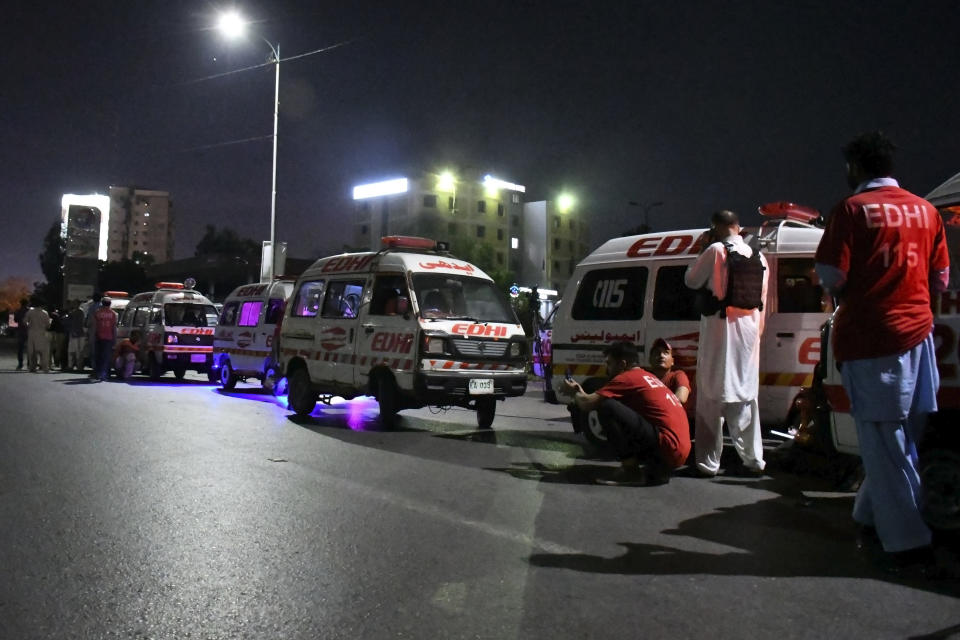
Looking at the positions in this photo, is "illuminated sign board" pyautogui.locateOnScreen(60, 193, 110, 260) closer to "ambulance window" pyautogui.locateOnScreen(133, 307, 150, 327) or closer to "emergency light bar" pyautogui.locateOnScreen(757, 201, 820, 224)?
"ambulance window" pyautogui.locateOnScreen(133, 307, 150, 327)

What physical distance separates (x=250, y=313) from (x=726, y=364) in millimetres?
11700

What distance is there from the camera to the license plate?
32.2 feet

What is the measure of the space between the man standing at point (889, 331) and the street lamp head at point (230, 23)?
842 inches

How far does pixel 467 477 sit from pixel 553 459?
1361 millimetres

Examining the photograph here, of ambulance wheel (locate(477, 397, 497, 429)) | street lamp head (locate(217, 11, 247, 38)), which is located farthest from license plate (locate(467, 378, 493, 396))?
street lamp head (locate(217, 11, 247, 38))

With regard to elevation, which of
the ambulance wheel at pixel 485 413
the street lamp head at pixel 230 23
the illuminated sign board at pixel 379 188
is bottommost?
the ambulance wheel at pixel 485 413

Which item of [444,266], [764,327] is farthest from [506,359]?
[764,327]

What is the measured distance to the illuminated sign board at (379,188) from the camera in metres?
99.7

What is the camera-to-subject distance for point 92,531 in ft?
15.6

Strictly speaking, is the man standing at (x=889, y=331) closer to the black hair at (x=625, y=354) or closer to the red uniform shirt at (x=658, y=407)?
the red uniform shirt at (x=658, y=407)

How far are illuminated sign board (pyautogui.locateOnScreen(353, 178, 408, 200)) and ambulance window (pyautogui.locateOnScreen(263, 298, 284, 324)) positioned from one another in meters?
84.7

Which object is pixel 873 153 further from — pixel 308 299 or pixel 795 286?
pixel 308 299


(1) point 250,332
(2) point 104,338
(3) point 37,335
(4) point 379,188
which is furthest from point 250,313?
(4) point 379,188

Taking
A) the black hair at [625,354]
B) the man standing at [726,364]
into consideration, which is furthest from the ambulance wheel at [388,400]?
the man standing at [726,364]
